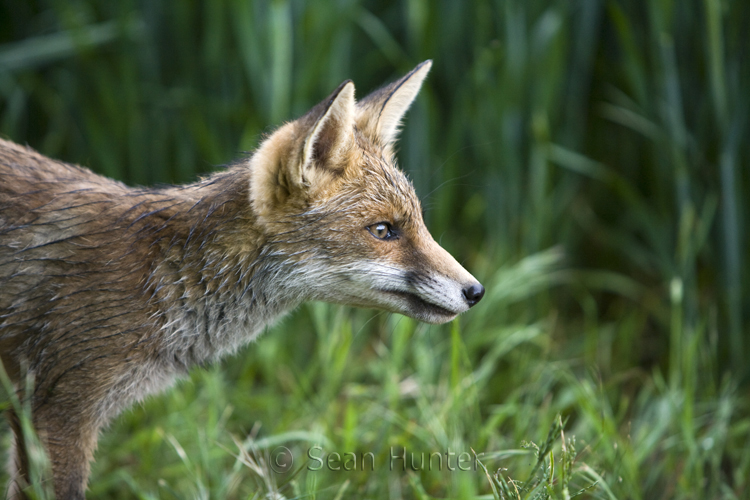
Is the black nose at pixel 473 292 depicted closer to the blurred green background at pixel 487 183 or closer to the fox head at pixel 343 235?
the fox head at pixel 343 235

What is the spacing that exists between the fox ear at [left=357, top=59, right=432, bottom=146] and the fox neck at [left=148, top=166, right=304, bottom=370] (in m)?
0.66

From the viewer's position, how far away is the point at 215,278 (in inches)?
111

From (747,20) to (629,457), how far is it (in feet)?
9.36

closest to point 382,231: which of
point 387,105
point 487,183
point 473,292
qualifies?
point 473,292

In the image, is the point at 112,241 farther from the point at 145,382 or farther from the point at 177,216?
the point at 145,382

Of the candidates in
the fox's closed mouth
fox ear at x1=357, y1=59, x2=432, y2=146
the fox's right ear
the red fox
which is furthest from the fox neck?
fox ear at x1=357, y1=59, x2=432, y2=146

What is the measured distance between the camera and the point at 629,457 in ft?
10.6

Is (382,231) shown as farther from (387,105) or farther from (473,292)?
(387,105)

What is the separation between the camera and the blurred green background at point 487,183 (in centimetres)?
382

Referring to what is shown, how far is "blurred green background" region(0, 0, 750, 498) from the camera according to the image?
382 cm

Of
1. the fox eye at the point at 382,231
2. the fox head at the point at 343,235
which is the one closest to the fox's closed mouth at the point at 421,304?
the fox head at the point at 343,235

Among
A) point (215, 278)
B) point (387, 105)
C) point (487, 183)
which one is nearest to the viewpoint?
point (215, 278)

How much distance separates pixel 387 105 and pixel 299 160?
27.5 inches

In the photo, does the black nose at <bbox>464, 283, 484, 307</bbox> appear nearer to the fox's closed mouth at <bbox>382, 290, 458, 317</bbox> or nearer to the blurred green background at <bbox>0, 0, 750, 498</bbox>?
the fox's closed mouth at <bbox>382, 290, 458, 317</bbox>
